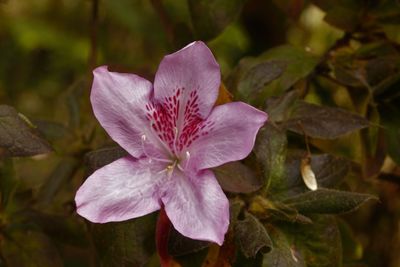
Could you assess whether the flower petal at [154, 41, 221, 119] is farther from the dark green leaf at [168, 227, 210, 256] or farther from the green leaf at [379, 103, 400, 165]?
the green leaf at [379, 103, 400, 165]

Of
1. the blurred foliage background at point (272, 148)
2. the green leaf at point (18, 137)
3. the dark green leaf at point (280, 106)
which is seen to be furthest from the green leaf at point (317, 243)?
the green leaf at point (18, 137)

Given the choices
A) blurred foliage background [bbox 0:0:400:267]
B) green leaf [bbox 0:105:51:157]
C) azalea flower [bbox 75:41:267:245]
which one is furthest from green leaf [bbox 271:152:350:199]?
green leaf [bbox 0:105:51:157]

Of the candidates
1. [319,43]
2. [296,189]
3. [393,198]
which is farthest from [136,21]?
[296,189]

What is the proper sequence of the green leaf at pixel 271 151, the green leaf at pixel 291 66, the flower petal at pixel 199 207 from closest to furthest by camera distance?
the flower petal at pixel 199 207 < the green leaf at pixel 271 151 < the green leaf at pixel 291 66

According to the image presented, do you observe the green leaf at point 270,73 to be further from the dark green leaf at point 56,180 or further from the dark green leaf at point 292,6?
the dark green leaf at point 56,180

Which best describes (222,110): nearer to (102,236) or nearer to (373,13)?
(102,236)

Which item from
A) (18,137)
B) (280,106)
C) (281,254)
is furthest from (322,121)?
(18,137)
